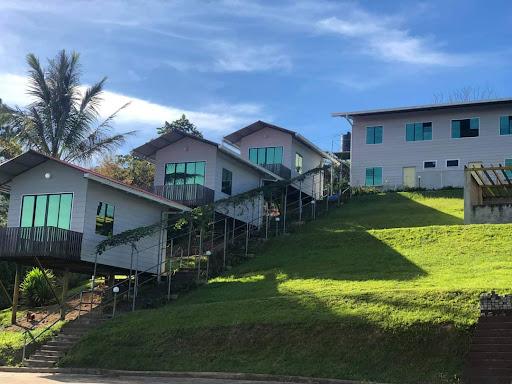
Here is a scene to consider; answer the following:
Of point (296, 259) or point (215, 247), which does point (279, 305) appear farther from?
point (215, 247)

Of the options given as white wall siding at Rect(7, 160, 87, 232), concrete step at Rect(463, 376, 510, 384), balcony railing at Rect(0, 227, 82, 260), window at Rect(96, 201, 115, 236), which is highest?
white wall siding at Rect(7, 160, 87, 232)

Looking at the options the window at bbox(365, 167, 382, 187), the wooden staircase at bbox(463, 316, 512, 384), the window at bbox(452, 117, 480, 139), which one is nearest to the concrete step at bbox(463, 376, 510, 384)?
the wooden staircase at bbox(463, 316, 512, 384)

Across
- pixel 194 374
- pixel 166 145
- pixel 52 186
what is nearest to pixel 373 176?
pixel 166 145

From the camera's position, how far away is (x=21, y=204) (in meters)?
24.0

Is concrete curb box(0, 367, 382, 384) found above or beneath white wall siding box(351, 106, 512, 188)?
beneath

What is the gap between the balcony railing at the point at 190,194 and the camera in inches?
1237

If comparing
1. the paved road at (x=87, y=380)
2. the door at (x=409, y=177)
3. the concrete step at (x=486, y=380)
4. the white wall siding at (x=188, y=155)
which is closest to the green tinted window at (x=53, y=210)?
the paved road at (x=87, y=380)

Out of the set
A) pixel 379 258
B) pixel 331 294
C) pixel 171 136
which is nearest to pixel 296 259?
pixel 379 258

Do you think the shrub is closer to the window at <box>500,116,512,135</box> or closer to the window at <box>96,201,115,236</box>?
the window at <box>96,201,115,236</box>

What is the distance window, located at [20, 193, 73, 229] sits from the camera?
75.0 ft

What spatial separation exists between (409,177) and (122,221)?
2229cm

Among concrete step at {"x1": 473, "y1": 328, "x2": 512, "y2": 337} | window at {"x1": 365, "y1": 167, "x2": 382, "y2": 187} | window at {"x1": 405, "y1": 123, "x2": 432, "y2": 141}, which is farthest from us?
window at {"x1": 365, "y1": 167, "x2": 382, "y2": 187}

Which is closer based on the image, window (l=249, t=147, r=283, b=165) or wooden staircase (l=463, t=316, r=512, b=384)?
wooden staircase (l=463, t=316, r=512, b=384)

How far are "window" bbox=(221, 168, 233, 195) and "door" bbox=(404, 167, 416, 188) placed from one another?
12778mm
